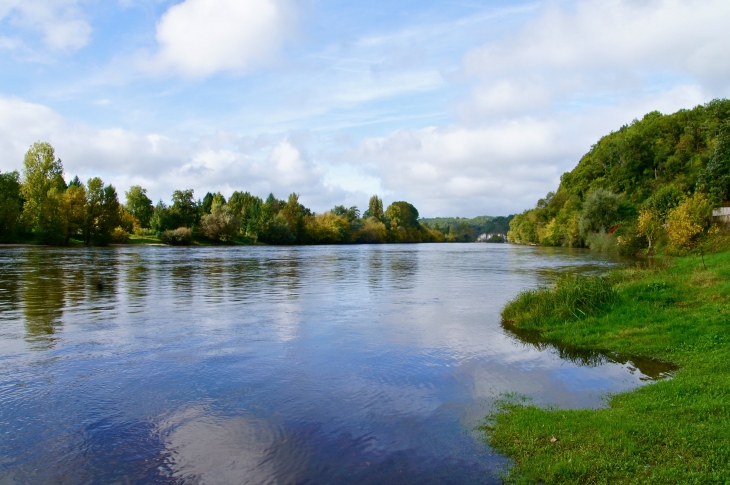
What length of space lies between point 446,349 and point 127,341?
10536mm

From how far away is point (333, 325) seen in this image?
19641mm

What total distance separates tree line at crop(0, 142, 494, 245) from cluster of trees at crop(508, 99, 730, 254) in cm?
6493

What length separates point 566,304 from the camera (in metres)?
18.7

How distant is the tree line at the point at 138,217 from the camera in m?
91.9

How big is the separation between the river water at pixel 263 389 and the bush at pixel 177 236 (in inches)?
3710

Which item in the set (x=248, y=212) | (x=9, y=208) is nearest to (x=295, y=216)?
(x=248, y=212)

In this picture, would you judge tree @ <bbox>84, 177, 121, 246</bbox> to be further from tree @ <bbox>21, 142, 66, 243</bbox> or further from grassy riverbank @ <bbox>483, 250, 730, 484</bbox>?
grassy riverbank @ <bbox>483, 250, 730, 484</bbox>

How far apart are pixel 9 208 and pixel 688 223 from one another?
97.2m

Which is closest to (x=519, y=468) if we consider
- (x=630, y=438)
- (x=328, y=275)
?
(x=630, y=438)

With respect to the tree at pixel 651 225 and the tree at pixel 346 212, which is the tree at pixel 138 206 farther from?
the tree at pixel 651 225

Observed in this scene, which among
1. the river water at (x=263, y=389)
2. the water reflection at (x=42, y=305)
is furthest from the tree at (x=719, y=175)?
the water reflection at (x=42, y=305)

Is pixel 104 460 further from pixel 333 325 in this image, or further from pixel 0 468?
pixel 333 325

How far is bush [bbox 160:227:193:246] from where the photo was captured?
4493 inches

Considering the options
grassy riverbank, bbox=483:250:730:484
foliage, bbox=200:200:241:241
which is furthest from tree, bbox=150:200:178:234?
grassy riverbank, bbox=483:250:730:484
